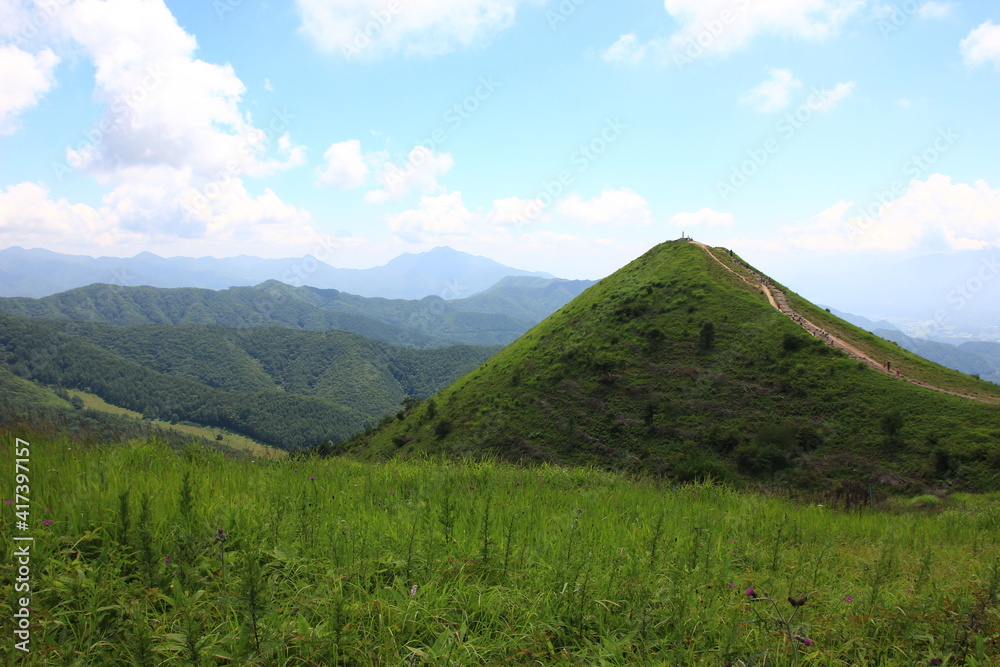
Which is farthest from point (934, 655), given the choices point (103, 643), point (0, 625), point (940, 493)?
point (940, 493)

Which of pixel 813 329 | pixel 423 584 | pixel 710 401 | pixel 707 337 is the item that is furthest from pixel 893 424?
pixel 423 584

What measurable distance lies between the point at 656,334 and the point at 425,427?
1149 inches

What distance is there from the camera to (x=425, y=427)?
55094mm

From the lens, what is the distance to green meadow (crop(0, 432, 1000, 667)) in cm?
267

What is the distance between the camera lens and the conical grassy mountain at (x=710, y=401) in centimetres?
3198

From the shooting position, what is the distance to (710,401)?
4341 cm

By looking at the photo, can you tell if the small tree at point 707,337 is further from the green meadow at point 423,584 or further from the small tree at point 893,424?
the green meadow at point 423,584

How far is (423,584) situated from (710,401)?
148 feet

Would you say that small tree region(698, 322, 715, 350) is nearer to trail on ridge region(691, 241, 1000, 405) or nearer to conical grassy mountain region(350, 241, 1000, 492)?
conical grassy mountain region(350, 241, 1000, 492)

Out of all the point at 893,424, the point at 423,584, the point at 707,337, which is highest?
the point at 707,337

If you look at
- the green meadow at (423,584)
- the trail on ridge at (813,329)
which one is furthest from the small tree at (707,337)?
the green meadow at (423,584)

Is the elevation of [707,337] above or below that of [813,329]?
below

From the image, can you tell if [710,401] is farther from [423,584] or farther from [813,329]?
[423,584]

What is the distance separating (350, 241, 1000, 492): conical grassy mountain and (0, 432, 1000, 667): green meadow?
18816 millimetres
